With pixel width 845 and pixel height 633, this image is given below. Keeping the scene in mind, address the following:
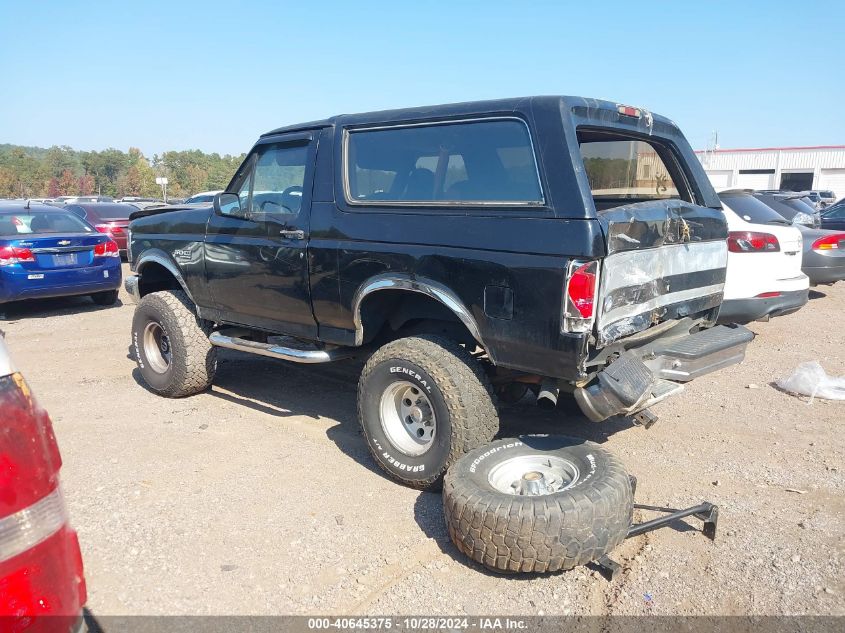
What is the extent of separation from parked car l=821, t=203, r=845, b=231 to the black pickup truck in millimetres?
10678

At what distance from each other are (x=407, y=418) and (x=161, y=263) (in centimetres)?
293

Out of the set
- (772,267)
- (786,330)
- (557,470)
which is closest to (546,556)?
(557,470)

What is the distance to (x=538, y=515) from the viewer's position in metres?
2.93

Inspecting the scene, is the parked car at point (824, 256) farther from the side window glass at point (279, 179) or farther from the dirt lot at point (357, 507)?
the side window glass at point (279, 179)

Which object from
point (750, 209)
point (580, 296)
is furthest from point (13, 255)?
point (750, 209)

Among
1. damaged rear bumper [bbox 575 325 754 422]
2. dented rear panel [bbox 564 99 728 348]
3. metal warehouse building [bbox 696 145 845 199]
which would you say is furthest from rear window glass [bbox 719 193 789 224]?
metal warehouse building [bbox 696 145 845 199]

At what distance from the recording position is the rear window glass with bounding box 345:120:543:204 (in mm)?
3500

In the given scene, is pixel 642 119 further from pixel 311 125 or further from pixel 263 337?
pixel 263 337

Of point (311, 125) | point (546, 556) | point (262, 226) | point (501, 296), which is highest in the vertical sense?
point (311, 125)

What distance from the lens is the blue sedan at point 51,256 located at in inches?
352

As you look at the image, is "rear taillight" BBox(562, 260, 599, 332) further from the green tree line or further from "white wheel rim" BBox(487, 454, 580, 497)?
the green tree line

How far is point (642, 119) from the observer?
13.4 feet

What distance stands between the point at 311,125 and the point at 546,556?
3.23 metres

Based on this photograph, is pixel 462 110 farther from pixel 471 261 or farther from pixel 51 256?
pixel 51 256
